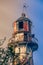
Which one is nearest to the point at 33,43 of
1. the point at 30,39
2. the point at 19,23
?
the point at 30,39

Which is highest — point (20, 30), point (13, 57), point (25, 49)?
point (20, 30)

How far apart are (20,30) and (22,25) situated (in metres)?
0.50

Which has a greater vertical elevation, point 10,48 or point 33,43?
point 33,43

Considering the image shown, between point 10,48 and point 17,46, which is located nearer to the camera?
point 10,48

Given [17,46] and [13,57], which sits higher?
[17,46]

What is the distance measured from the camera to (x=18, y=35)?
89.4 feet

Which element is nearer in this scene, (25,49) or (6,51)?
(6,51)

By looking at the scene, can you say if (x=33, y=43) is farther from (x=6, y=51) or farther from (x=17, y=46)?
(x=6, y=51)

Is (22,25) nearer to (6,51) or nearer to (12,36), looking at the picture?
(12,36)

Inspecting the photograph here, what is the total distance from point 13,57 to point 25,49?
1430 centimetres

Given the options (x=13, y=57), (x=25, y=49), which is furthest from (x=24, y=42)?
(x=13, y=57)

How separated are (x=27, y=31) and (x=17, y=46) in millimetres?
1697

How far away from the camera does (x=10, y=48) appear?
42.0 feet

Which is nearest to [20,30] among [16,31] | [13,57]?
[16,31]
